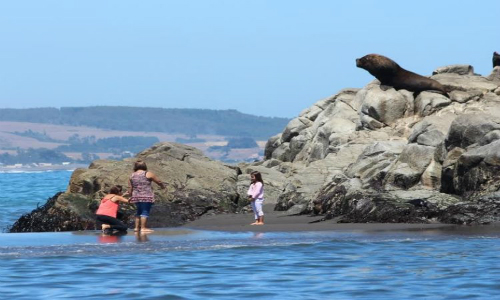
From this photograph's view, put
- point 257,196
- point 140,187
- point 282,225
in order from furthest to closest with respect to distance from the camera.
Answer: point 257,196, point 282,225, point 140,187

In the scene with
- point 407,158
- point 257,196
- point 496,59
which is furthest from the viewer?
point 496,59

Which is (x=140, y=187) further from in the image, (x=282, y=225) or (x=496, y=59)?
(x=496, y=59)

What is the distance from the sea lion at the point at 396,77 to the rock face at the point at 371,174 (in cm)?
32

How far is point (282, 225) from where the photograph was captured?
22.6 meters

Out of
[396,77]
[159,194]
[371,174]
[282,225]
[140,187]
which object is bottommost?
[282,225]

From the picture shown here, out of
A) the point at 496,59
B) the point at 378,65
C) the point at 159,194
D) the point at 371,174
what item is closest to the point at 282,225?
the point at 371,174

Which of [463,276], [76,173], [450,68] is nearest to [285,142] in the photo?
[450,68]

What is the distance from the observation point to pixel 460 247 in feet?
59.4

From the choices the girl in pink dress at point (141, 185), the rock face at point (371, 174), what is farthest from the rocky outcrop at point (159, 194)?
the girl in pink dress at point (141, 185)

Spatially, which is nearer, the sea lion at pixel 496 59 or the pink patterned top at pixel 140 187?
the pink patterned top at pixel 140 187

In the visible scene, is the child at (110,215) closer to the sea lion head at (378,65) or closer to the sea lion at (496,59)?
the sea lion head at (378,65)

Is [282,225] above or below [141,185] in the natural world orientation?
below

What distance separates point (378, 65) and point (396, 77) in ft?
2.58

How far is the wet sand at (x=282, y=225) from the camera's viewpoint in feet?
69.3
